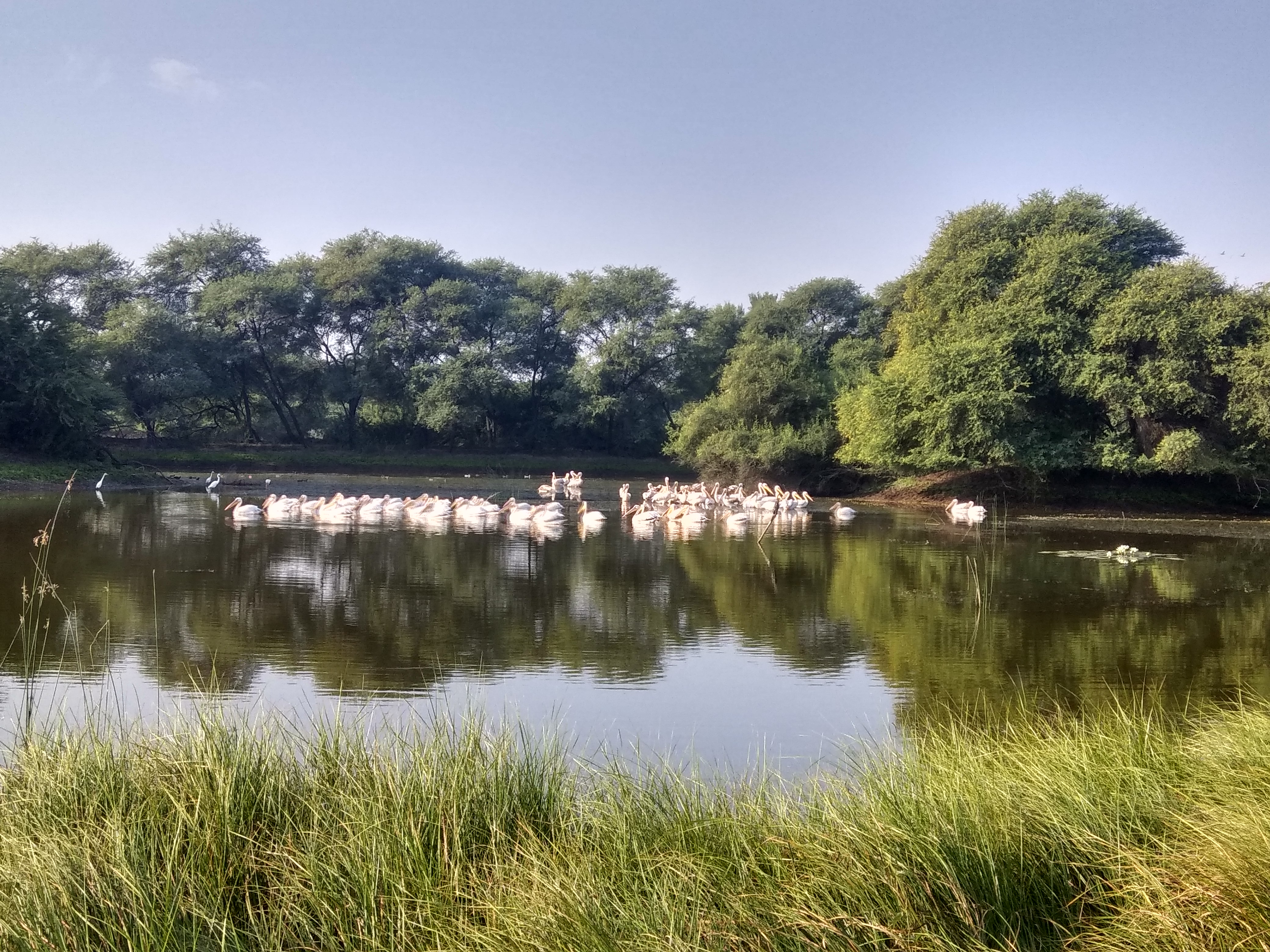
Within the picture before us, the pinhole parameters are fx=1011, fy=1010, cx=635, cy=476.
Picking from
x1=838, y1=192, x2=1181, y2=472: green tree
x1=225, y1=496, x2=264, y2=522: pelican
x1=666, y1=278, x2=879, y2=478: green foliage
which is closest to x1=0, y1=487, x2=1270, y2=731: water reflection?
x1=225, y1=496, x2=264, y2=522: pelican

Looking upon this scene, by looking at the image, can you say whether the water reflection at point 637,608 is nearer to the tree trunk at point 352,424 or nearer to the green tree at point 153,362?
the green tree at point 153,362

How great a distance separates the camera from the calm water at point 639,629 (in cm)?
736

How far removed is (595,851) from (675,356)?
46.2m

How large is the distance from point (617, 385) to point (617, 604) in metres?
37.5

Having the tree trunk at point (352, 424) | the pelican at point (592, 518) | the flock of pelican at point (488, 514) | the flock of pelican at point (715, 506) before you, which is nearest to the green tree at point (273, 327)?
the tree trunk at point (352, 424)

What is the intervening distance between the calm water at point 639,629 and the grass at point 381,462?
24749 mm

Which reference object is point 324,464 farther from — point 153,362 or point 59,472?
point 59,472

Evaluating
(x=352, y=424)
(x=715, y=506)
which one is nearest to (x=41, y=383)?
(x=352, y=424)

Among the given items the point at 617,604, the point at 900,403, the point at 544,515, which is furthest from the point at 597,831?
the point at 900,403

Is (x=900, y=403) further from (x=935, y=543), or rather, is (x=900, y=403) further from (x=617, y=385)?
(x=617, y=385)

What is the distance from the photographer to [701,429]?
3806cm

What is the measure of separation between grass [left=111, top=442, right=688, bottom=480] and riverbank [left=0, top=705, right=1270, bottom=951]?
3931 cm

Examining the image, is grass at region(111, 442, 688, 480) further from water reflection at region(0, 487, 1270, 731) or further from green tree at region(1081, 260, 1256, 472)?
water reflection at region(0, 487, 1270, 731)

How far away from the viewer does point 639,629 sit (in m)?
10.7
